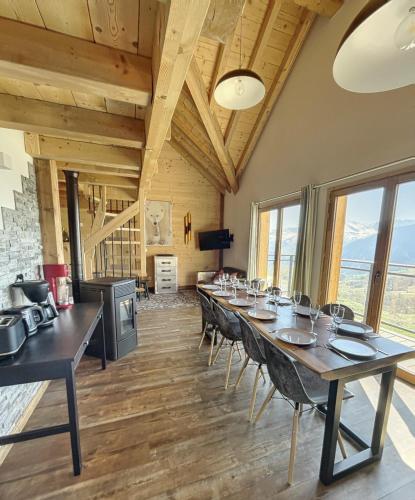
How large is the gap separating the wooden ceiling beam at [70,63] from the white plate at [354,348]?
2011 millimetres

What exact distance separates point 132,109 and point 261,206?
360 cm

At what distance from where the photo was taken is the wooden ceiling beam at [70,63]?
1028 mm

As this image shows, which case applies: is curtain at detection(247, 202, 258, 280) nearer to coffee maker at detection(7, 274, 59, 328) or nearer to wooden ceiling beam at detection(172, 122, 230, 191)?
wooden ceiling beam at detection(172, 122, 230, 191)

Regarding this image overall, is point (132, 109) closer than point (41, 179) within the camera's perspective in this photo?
Yes

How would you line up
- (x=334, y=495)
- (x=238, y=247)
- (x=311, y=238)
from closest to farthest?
1. (x=334, y=495)
2. (x=311, y=238)
3. (x=238, y=247)

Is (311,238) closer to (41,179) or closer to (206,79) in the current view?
(206,79)

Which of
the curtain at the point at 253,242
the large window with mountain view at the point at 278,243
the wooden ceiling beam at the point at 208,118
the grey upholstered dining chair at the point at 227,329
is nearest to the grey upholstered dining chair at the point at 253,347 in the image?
the grey upholstered dining chair at the point at 227,329

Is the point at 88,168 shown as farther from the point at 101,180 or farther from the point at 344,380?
the point at 344,380

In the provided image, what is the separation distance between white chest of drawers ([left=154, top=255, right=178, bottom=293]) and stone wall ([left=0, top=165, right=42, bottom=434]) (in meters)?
3.65

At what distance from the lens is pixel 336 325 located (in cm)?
178

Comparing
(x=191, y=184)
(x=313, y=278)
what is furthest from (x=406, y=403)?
(x=191, y=184)

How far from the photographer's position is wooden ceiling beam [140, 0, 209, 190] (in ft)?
2.48

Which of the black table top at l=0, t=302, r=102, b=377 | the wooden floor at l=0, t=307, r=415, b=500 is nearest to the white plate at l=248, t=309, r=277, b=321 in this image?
the wooden floor at l=0, t=307, r=415, b=500

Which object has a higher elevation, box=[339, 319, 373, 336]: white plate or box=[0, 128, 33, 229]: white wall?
box=[0, 128, 33, 229]: white wall
